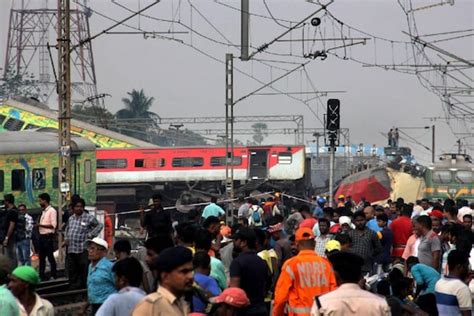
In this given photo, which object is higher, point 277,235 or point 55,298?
point 277,235

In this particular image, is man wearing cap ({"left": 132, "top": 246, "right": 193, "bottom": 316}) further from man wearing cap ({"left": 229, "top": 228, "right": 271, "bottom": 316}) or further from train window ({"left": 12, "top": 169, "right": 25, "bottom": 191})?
train window ({"left": 12, "top": 169, "right": 25, "bottom": 191})

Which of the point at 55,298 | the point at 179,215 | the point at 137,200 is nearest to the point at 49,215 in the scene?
the point at 55,298

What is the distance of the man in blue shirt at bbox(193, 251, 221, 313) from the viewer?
36.4 feet

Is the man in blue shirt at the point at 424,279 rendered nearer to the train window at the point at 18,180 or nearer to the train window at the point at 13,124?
the train window at the point at 18,180

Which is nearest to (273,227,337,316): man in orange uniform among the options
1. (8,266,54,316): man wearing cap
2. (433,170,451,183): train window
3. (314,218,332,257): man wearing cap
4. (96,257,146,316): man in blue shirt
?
(96,257,146,316): man in blue shirt

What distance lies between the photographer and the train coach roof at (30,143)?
→ 40625 millimetres

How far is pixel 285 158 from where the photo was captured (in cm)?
6397

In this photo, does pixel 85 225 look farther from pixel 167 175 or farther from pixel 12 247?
pixel 167 175

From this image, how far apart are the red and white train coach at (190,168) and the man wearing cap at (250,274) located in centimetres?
5080

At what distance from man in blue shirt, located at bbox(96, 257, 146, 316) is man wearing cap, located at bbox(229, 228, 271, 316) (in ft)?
6.42

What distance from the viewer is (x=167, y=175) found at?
→ 6544cm

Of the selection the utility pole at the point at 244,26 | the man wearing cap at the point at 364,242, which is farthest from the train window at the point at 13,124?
the man wearing cap at the point at 364,242

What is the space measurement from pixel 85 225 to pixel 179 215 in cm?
3735

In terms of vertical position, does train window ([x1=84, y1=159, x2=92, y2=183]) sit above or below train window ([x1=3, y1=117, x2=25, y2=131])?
below
